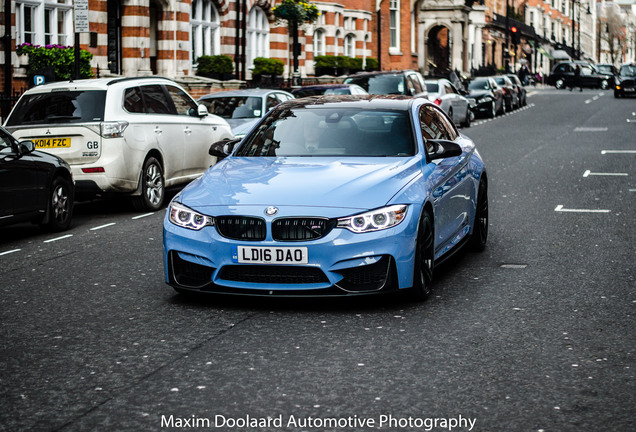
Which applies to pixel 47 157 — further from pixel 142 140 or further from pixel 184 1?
pixel 184 1

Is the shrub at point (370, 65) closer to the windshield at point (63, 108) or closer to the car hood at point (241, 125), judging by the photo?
the car hood at point (241, 125)

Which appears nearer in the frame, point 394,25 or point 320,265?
point 320,265

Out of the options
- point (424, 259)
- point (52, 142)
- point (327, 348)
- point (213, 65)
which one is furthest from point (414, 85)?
point (327, 348)

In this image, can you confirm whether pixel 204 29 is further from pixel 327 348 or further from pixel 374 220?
pixel 327 348

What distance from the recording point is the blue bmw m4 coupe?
7195 millimetres

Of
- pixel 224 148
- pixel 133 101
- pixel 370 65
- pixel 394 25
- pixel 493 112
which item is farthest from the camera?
pixel 394 25

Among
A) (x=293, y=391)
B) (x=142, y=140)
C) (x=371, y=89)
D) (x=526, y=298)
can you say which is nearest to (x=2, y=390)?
(x=293, y=391)

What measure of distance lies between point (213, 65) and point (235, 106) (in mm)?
14195

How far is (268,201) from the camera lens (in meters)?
7.36

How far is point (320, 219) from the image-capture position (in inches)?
283

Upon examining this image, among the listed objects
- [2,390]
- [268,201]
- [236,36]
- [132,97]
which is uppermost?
[236,36]

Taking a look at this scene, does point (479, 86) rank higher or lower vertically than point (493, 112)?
higher

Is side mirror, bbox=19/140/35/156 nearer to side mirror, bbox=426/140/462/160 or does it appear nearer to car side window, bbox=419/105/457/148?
car side window, bbox=419/105/457/148

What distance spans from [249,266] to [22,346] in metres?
1.63
